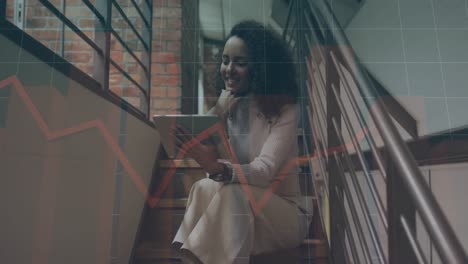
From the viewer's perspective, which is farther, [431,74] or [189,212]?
[431,74]

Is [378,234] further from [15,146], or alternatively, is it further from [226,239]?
[15,146]

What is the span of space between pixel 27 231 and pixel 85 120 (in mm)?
317

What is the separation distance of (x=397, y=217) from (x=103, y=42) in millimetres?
915

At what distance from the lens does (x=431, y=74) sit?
1165mm

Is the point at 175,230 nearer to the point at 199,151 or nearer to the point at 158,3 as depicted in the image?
the point at 199,151

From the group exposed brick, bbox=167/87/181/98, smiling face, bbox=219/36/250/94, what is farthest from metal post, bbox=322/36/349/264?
exposed brick, bbox=167/87/181/98

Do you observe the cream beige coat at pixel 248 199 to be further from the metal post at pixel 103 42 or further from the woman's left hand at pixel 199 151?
the metal post at pixel 103 42

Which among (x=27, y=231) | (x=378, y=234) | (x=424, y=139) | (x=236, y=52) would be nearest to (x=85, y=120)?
(x=27, y=231)

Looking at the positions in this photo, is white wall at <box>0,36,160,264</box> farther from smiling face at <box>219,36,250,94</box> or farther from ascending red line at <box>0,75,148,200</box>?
smiling face at <box>219,36,250,94</box>

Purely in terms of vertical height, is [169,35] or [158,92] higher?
[169,35]

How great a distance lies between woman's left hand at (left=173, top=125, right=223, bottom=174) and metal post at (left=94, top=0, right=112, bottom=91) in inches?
10.1

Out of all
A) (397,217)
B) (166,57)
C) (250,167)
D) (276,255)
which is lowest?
(276,255)

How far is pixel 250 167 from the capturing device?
107 centimetres
